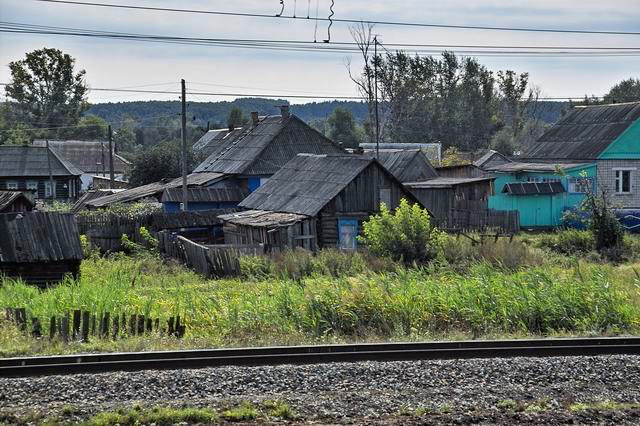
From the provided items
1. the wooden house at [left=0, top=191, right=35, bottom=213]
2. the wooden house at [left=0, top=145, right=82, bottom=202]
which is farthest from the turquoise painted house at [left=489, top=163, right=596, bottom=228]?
the wooden house at [left=0, top=145, right=82, bottom=202]

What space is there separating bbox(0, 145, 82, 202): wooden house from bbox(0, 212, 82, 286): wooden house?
1257 inches

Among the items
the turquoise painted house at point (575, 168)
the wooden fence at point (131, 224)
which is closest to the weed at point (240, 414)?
the wooden fence at point (131, 224)

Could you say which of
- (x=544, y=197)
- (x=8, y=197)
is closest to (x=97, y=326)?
(x=8, y=197)

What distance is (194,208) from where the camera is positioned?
43531 millimetres

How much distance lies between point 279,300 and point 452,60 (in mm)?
81358

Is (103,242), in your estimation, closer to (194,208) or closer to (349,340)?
(194,208)

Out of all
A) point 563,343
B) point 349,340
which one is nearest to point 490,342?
point 563,343

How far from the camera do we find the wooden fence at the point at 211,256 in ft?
78.9

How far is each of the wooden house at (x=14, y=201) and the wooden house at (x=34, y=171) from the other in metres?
14.8

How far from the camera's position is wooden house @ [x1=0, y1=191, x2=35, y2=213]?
3765cm

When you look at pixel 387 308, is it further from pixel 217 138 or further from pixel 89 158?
pixel 89 158

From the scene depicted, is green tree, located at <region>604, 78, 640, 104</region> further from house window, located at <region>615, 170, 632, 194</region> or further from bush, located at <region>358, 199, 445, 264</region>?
bush, located at <region>358, 199, 445, 264</region>

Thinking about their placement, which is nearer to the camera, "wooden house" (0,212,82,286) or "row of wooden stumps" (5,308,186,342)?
"row of wooden stumps" (5,308,186,342)

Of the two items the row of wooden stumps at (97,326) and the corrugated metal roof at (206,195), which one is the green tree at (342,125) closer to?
the corrugated metal roof at (206,195)
